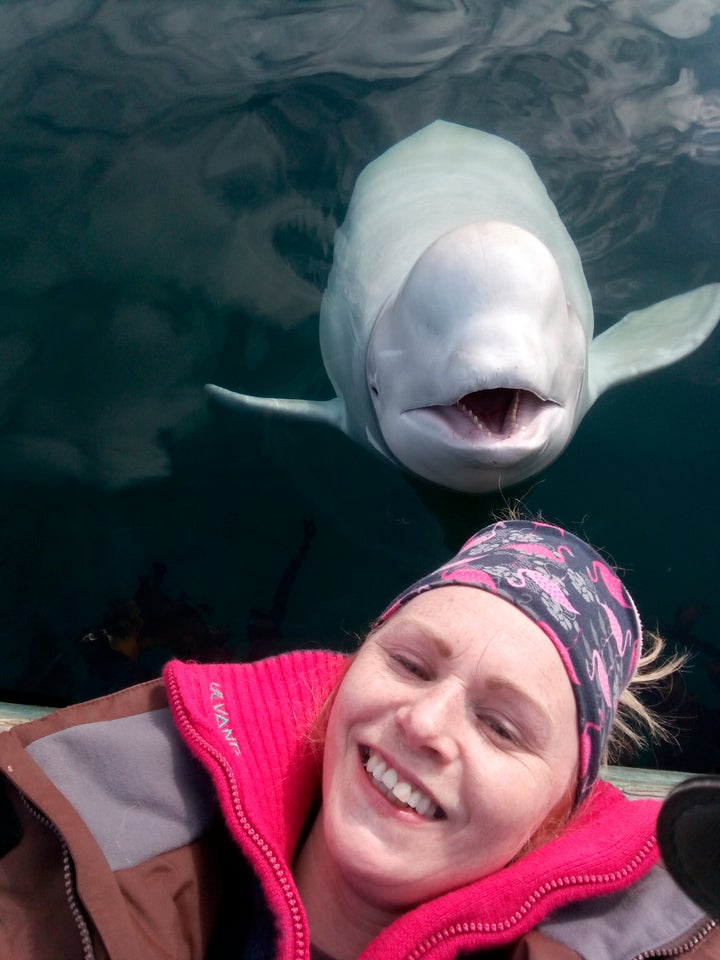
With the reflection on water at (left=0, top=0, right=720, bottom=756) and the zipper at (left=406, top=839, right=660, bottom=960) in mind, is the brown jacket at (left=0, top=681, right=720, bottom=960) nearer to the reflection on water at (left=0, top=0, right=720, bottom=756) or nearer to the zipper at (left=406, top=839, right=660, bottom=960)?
the zipper at (left=406, top=839, right=660, bottom=960)

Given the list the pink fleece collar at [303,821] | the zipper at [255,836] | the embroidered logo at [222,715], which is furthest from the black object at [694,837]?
the embroidered logo at [222,715]

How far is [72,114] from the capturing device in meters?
6.51

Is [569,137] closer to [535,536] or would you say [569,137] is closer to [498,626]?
[535,536]

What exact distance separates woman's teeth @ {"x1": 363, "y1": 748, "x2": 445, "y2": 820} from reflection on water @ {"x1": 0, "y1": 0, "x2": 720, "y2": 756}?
203cm

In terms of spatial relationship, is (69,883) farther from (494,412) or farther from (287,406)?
(287,406)

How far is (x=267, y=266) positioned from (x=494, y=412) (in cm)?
242

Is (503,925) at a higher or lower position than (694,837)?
lower

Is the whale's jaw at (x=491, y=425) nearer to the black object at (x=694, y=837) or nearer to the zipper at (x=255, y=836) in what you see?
the zipper at (x=255, y=836)

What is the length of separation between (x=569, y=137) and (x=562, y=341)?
10.2ft

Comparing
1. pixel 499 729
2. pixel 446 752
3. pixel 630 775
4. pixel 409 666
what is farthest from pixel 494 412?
pixel 446 752

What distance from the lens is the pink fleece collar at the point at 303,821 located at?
223 centimetres

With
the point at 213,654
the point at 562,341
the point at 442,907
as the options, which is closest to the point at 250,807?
the point at 442,907

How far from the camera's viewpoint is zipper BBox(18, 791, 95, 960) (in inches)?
87.6

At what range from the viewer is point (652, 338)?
5.25 m
